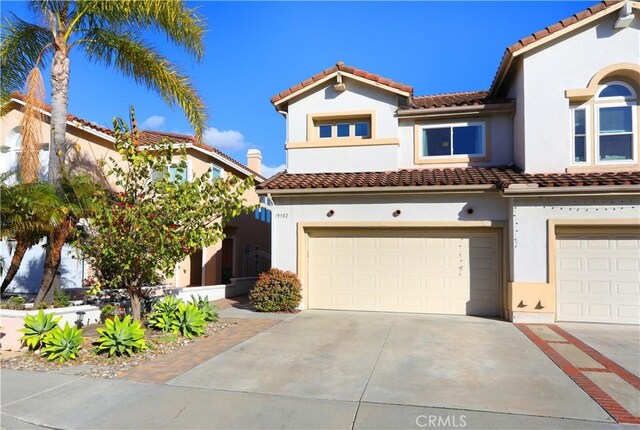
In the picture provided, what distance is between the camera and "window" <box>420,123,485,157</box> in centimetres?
1275

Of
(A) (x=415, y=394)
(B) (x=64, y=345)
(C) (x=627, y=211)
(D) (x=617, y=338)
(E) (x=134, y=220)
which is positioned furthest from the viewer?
(C) (x=627, y=211)

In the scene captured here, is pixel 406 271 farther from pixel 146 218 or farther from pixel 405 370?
pixel 146 218

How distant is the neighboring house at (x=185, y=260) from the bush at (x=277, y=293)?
7.97 feet

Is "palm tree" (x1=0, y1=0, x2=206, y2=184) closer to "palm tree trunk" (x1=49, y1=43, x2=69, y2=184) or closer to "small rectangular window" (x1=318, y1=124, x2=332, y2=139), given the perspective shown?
"palm tree trunk" (x1=49, y1=43, x2=69, y2=184)

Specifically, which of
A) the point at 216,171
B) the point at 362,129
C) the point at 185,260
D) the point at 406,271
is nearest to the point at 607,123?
the point at 406,271

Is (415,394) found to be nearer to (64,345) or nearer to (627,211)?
(64,345)

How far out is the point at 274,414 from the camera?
16.1 feet

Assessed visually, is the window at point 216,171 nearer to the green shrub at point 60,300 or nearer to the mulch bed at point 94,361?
the green shrub at point 60,300

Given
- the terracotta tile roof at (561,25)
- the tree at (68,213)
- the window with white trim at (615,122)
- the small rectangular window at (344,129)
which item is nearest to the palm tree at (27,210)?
the tree at (68,213)

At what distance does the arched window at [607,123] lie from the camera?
1072 centimetres

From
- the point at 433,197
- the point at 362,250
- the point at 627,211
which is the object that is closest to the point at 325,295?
the point at 362,250

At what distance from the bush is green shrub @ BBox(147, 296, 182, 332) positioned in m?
2.64

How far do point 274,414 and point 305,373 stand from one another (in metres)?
1.47

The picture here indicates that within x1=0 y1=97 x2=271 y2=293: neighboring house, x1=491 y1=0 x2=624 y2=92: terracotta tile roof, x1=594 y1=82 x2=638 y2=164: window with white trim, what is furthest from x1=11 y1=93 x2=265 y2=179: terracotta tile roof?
x1=594 y1=82 x2=638 y2=164: window with white trim
